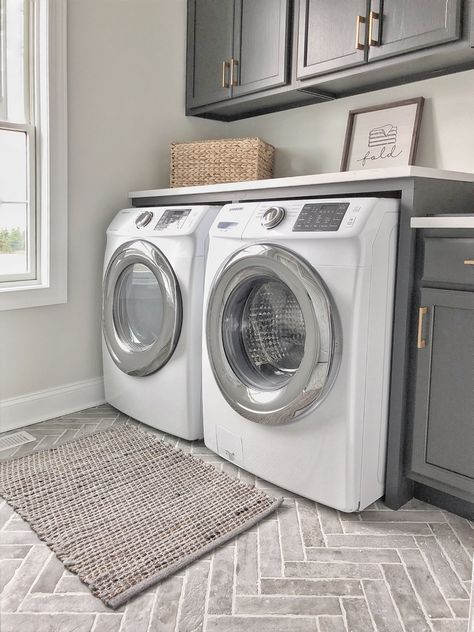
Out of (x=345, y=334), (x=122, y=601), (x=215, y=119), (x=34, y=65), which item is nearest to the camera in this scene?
(x=122, y=601)

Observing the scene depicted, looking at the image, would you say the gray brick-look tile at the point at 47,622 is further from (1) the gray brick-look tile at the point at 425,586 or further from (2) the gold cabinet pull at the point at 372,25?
(2) the gold cabinet pull at the point at 372,25

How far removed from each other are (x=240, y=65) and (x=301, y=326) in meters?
1.59

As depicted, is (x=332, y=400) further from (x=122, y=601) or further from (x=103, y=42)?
(x=103, y=42)

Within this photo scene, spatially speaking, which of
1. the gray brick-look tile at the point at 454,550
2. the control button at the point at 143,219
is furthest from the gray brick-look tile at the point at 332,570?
the control button at the point at 143,219

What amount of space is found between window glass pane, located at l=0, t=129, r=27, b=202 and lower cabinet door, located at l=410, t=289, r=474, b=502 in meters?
1.94

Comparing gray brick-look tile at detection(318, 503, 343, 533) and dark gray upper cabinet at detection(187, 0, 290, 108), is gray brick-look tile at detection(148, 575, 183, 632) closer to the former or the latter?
gray brick-look tile at detection(318, 503, 343, 533)

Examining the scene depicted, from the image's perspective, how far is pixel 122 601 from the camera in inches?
57.9

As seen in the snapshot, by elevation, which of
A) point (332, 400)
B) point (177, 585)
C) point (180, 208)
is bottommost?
point (177, 585)

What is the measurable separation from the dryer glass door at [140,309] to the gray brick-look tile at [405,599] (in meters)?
1.23

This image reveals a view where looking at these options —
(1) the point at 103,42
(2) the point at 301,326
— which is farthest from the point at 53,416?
(1) the point at 103,42

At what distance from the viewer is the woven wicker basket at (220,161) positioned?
9.14 feet

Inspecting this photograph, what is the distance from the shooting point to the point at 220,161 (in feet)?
9.31

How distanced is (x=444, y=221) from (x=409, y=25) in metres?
0.94

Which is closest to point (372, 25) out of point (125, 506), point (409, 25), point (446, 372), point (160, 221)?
point (409, 25)
